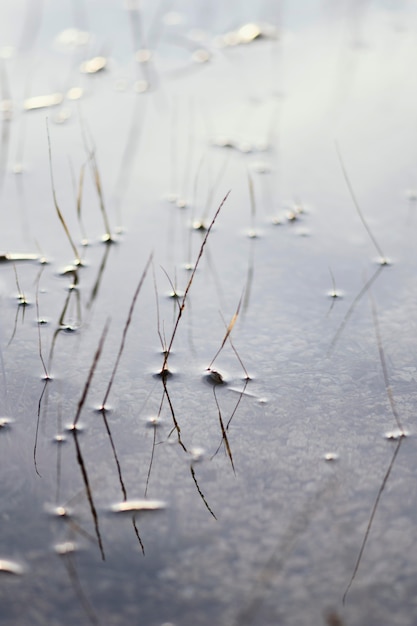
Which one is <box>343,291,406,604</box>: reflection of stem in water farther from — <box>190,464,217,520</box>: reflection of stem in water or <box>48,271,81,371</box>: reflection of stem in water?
<box>48,271,81,371</box>: reflection of stem in water

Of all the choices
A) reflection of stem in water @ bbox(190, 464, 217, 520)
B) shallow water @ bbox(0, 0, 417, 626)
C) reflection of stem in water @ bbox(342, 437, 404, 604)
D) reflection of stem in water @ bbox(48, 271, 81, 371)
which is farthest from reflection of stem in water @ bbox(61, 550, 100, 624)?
reflection of stem in water @ bbox(48, 271, 81, 371)

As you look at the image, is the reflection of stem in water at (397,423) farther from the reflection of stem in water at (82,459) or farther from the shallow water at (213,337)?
Result: the reflection of stem in water at (82,459)

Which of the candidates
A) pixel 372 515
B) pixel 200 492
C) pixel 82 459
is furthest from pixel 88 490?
pixel 372 515

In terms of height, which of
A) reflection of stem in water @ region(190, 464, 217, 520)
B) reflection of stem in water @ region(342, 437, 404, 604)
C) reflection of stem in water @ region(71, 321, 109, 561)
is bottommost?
reflection of stem in water @ region(342, 437, 404, 604)

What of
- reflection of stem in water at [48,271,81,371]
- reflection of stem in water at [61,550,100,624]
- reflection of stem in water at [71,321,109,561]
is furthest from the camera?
reflection of stem in water at [48,271,81,371]

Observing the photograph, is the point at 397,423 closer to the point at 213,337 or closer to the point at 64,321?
the point at 213,337

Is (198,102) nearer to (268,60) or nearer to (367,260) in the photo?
(268,60)

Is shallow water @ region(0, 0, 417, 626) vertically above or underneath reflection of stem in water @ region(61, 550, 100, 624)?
above

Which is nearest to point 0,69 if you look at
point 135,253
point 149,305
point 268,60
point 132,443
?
point 268,60

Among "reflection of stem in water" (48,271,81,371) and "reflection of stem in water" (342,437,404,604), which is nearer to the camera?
"reflection of stem in water" (342,437,404,604)
